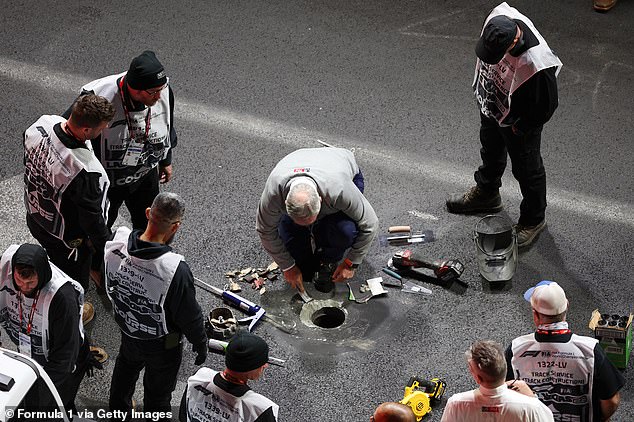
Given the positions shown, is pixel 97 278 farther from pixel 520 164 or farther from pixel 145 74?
pixel 520 164

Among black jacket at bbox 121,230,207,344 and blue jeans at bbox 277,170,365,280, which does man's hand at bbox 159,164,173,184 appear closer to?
blue jeans at bbox 277,170,365,280

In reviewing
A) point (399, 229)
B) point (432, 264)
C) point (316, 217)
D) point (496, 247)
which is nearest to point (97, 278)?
point (316, 217)

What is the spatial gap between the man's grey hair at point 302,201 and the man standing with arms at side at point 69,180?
3.43 ft

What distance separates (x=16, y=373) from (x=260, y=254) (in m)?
2.62

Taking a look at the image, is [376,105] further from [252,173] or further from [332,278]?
[332,278]

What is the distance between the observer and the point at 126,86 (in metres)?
5.86

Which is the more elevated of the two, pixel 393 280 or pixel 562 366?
pixel 562 366

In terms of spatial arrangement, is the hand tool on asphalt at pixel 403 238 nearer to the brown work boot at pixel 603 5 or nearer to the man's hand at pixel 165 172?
the man's hand at pixel 165 172


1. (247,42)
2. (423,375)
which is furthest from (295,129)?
(423,375)

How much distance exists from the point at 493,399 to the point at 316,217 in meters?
1.87

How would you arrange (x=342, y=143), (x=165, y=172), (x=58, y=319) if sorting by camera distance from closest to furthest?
(x=58, y=319), (x=165, y=172), (x=342, y=143)

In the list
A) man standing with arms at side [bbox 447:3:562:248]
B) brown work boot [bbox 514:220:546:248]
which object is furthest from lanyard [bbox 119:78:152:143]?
brown work boot [bbox 514:220:546:248]

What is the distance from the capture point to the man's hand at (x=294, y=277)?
20.8 feet

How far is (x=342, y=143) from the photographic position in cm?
770
